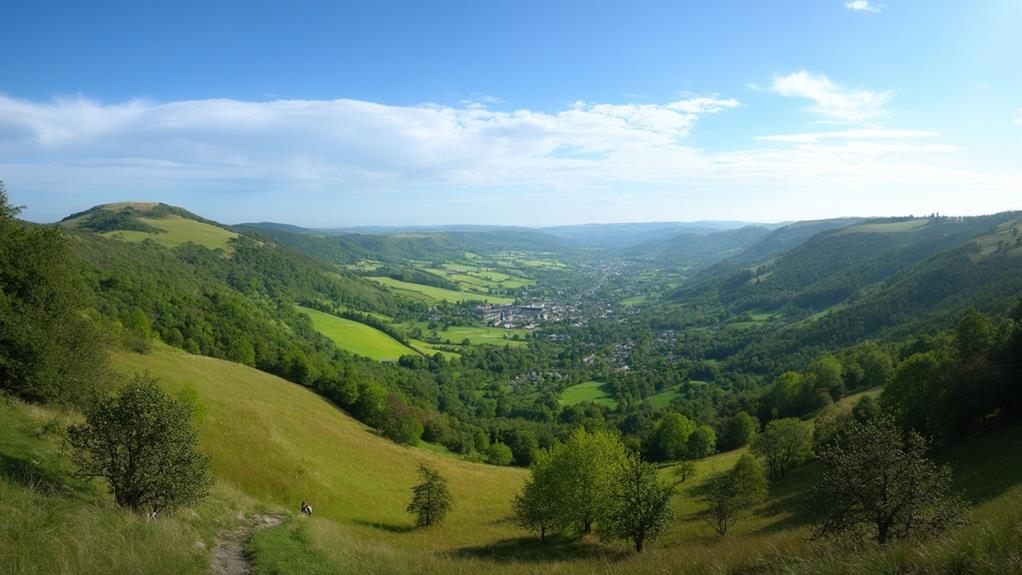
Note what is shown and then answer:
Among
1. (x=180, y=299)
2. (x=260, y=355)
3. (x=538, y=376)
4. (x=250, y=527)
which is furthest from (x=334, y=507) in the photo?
(x=538, y=376)

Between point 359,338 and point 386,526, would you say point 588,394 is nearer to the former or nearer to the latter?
point 359,338

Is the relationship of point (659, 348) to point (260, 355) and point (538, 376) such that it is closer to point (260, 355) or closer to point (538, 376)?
point (538, 376)

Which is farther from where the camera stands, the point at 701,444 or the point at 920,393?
the point at 701,444

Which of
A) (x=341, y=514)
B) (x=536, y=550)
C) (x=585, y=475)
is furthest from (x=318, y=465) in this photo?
(x=585, y=475)

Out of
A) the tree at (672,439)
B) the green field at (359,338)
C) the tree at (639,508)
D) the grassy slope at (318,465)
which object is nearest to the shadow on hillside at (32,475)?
the grassy slope at (318,465)

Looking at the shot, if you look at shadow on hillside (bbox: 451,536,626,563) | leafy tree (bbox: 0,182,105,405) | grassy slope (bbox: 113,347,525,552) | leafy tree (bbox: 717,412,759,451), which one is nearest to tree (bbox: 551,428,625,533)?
shadow on hillside (bbox: 451,536,626,563)

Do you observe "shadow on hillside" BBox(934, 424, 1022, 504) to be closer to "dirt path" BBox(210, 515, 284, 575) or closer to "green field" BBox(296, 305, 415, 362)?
"dirt path" BBox(210, 515, 284, 575)

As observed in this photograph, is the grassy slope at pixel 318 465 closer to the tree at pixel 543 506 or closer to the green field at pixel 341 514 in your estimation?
the green field at pixel 341 514
